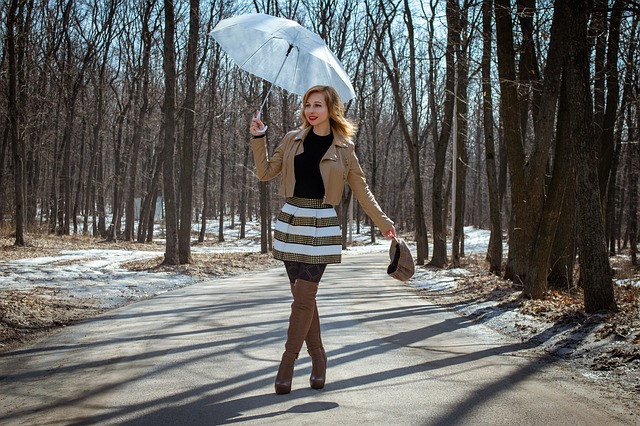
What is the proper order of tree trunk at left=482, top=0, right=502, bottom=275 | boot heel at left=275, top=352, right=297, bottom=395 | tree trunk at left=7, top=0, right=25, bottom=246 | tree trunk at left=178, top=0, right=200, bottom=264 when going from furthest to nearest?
tree trunk at left=7, top=0, right=25, bottom=246
tree trunk at left=178, top=0, right=200, bottom=264
tree trunk at left=482, top=0, right=502, bottom=275
boot heel at left=275, top=352, right=297, bottom=395

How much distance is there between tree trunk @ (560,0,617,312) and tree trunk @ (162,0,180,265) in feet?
39.8

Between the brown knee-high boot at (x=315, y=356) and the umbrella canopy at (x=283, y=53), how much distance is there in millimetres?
1970

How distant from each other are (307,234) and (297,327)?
2.14 feet

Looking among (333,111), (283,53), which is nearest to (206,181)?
(283,53)

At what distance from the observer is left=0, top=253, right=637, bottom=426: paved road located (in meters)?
3.85

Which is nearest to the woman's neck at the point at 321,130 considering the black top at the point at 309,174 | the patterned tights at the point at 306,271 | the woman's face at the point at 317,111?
the woman's face at the point at 317,111

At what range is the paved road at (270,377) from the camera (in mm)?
3854

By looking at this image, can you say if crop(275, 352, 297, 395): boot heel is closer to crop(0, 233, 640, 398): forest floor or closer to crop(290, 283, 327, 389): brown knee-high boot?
crop(290, 283, 327, 389): brown knee-high boot

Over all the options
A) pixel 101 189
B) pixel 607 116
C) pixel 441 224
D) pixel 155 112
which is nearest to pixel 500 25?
pixel 607 116

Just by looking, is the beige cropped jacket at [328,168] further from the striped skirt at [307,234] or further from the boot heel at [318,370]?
the boot heel at [318,370]

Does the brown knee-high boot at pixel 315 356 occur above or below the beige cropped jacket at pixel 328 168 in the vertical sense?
below

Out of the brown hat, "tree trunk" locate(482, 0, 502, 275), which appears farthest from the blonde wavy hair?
"tree trunk" locate(482, 0, 502, 275)

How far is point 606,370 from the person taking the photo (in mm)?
5363

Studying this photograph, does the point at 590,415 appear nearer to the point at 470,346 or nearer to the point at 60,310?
the point at 470,346
